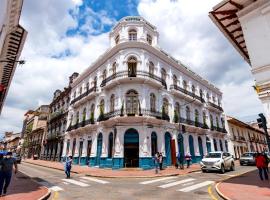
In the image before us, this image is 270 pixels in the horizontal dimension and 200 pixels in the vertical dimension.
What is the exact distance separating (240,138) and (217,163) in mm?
28136

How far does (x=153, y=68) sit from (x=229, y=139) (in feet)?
74.3

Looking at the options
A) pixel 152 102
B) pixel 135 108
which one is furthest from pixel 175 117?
pixel 135 108

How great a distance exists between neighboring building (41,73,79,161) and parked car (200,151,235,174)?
2415cm

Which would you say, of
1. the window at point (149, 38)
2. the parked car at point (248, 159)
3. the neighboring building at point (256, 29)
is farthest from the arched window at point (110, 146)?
the parked car at point (248, 159)

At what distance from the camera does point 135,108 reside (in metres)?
20.3

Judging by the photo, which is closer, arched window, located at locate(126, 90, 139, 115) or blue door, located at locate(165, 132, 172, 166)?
arched window, located at locate(126, 90, 139, 115)

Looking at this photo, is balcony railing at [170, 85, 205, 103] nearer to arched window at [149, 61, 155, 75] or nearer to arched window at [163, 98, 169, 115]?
arched window at [163, 98, 169, 115]

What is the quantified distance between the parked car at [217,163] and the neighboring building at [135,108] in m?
5.20

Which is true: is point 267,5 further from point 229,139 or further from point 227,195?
point 229,139

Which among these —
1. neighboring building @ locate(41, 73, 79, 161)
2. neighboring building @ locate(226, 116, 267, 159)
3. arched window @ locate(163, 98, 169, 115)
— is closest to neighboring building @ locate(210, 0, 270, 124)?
arched window @ locate(163, 98, 169, 115)

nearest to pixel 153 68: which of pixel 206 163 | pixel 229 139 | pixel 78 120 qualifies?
pixel 206 163

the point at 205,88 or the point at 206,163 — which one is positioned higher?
the point at 205,88

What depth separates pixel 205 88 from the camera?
3322cm

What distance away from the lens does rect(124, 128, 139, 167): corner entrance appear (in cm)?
1945
